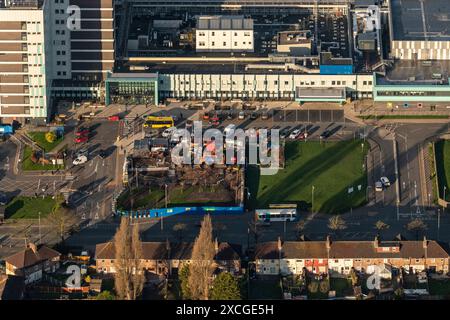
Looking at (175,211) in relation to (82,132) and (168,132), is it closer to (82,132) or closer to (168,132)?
(168,132)

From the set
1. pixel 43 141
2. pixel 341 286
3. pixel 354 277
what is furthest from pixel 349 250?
pixel 43 141

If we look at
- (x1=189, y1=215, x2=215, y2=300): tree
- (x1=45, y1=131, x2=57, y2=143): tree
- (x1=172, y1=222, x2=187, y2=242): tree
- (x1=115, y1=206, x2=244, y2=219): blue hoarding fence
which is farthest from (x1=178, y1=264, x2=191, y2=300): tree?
(x1=45, y1=131, x2=57, y2=143): tree

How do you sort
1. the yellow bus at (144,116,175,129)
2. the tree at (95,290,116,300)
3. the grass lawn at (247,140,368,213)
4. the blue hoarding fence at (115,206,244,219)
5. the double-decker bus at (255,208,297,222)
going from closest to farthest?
the tree at (95,290,116,300)
the double-decker bus at (255,208,297,222)
the blue hoarding fence at (115,206,244,219)
the grass lawn at (247,140,368,213)
the yellow bus at (144,116,175,129)

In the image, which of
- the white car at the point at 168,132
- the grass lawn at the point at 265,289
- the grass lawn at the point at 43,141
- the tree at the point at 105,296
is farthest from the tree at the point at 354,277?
the grass lawn at the point at 43,141

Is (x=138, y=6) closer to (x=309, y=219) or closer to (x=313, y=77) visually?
(x=313, y=77)

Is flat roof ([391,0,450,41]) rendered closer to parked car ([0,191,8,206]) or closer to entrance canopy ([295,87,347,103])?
entrance canopy ([295,87,347,103])
